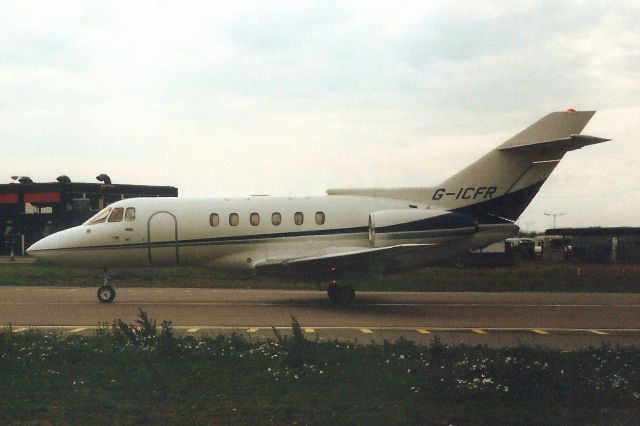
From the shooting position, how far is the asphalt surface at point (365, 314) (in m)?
14.9

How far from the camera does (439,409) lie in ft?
25.7

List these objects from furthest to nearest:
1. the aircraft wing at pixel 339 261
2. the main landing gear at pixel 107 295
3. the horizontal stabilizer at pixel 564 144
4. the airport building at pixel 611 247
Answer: the airport building at pixel 611 247
the main landing gear at pixel 107 295
the horizontal stabilizer at pixel 564 144
the aircraft wing at pixel 339 261

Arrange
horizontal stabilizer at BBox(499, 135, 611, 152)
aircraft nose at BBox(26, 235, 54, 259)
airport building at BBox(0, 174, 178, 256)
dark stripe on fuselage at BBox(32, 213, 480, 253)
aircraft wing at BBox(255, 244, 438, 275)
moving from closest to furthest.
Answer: aircraft wing at BBox(255, 244, 438, 275) < horizontal stabilizer at BBox(499, 135, 611, 152) < dark stripe on fuselage at BBox(32, 213, 480, 253) < aircraft nose at BBox(26, 235, 54, 259) < airport building at BBox(0, 174, 178, 256)

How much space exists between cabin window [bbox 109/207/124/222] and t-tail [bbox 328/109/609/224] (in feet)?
32.2

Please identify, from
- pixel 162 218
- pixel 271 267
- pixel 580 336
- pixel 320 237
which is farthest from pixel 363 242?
pixel 580 336

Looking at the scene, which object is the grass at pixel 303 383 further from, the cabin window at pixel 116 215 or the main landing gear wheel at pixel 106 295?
the cabin window at pixel 116 215

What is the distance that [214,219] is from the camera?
2169cm

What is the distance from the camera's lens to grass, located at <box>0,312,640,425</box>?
24.7 feet

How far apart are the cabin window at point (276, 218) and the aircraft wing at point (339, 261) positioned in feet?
4.26

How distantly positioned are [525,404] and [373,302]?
13.9m

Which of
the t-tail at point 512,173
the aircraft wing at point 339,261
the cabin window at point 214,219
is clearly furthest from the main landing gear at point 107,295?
the t-tail at point 512,173

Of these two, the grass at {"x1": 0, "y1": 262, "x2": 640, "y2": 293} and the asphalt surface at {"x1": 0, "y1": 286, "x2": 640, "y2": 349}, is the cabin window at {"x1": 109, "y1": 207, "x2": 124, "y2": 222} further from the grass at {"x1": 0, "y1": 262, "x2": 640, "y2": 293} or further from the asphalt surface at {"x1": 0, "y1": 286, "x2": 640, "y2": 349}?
the grass at {"x1": 0, "y1": 262, "x2": 640, "y2": 293}

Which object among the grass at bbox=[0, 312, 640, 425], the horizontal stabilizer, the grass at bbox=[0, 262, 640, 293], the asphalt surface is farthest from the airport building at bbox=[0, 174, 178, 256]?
the grass at bbox=[0, 312, 640, 425]

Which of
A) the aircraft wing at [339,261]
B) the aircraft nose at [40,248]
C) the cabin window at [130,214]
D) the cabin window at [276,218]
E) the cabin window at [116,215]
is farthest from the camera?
the cabin window at [116,215]
